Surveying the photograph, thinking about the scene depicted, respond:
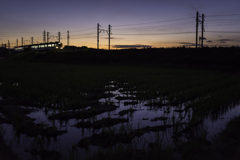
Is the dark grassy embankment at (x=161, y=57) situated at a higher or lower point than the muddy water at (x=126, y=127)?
higher

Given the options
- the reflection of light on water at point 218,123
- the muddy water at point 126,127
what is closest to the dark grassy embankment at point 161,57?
the reflection of light on water at point 218,123

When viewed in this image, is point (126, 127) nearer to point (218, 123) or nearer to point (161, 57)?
point (218, 123)

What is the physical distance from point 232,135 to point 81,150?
3.35 metres

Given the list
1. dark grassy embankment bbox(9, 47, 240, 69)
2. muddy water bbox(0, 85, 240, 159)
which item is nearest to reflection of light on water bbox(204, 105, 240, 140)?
muddy water bbox(0, 85, 240, 159)

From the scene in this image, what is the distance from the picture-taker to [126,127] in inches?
181

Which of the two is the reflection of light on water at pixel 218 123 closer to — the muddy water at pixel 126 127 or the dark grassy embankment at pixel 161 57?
the muddy water at pixel 126 127

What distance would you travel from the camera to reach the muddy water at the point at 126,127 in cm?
358

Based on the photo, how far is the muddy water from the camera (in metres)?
3.58

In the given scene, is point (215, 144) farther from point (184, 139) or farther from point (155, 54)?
point (155, 54)

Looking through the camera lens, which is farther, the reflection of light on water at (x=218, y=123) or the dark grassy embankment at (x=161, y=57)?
the dark grassy embankment at (x=161, y=57)

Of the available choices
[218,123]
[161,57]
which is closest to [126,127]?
[218,123]

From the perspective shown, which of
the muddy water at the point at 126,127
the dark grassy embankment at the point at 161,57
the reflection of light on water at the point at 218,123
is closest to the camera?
the muddy water at the point at 126,127

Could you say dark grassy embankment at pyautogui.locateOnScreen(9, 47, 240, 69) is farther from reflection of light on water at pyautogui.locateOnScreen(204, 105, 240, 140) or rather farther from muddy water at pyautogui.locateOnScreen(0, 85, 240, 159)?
muddy water at pyautogui.locateOnScreen(0, 85, 240, 159)

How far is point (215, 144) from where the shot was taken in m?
3.56
